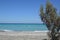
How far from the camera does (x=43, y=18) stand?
46.4 ft

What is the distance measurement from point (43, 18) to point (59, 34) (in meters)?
1.74

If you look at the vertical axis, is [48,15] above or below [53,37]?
above

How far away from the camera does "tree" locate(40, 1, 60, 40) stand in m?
13.8

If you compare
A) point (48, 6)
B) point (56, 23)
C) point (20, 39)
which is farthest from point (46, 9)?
point (20, 39)

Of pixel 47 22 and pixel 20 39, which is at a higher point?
pixel 47 22

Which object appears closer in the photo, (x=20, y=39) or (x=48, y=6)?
(x=48, y=6)

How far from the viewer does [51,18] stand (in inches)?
543

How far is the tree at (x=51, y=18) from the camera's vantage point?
13.8 meters

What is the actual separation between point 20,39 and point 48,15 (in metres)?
5.53

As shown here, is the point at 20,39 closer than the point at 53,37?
No

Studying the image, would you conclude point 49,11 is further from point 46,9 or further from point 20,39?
point 20,39

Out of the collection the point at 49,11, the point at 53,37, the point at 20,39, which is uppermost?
the point at 49,11

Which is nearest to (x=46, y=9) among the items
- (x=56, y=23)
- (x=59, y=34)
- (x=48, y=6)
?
(x=48, y=6)

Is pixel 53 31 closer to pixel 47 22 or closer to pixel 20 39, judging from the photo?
pixel 47 22
